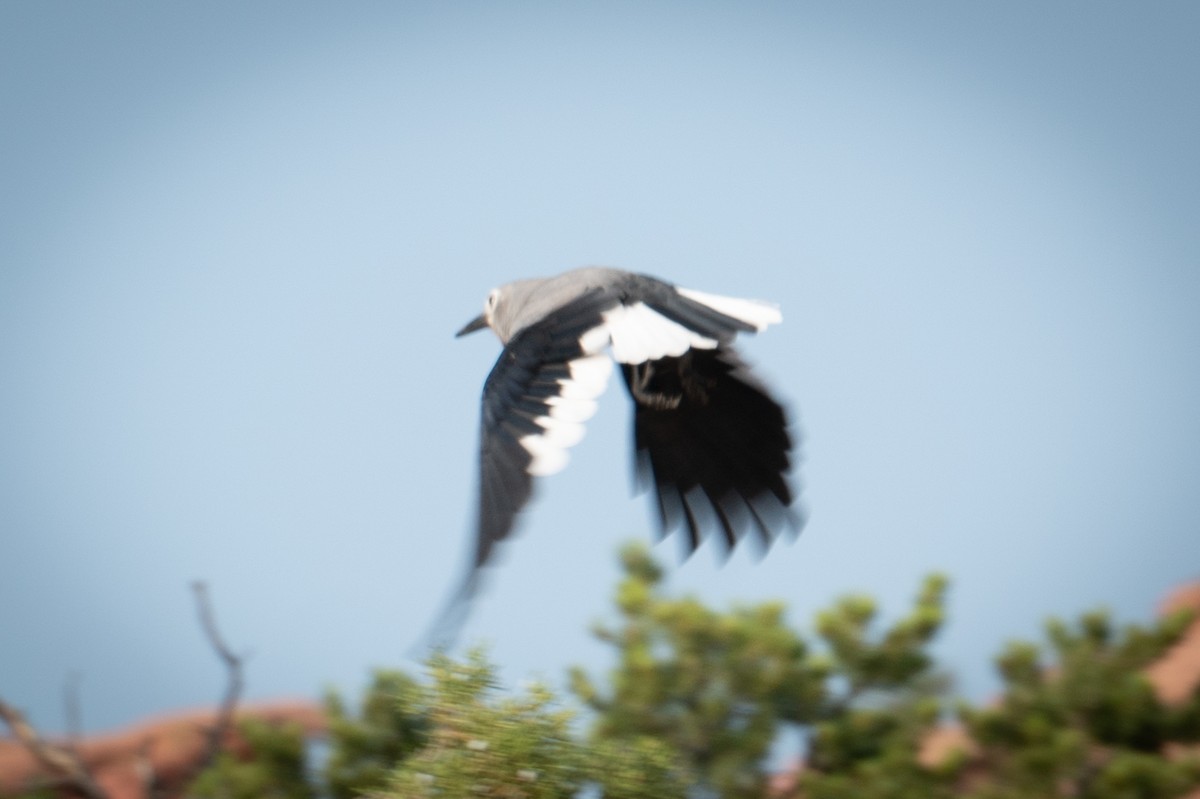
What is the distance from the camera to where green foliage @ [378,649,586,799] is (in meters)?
1.37

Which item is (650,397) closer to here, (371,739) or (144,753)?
(371,739)

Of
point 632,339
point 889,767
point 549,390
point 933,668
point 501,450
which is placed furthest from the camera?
point 933,668

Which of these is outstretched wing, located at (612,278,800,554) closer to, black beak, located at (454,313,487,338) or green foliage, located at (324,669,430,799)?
black beak, located at (454,313,487,338)

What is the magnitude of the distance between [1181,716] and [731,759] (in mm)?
936

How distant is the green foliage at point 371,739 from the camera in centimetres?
245

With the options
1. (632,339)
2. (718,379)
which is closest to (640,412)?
(718,379)

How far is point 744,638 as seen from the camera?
8.54ft

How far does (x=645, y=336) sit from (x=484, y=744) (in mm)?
667

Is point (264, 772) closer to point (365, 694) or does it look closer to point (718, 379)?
point (365, 694)

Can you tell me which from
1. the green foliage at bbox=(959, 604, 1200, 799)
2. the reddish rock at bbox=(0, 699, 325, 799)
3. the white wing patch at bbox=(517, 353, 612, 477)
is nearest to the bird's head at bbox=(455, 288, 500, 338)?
the white wing patch at bbox=(517, 353, 612, 477)

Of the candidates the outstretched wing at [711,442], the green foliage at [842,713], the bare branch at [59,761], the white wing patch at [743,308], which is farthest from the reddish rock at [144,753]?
the white wing patch at [743,308]

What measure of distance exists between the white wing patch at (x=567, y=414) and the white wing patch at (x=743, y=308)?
0.34 metres

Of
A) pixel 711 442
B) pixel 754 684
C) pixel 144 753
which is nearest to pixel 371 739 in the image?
pixel 754 684

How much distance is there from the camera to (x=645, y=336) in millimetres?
1817
